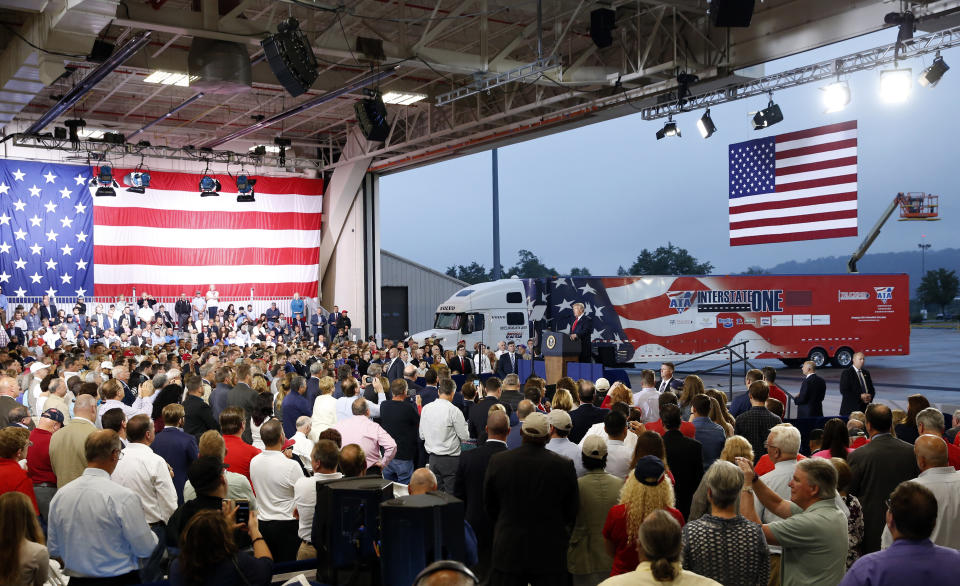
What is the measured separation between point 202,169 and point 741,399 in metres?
24.7

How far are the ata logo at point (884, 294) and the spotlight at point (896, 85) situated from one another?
45.7 feet

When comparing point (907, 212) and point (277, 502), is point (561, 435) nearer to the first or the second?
point (277, 502)

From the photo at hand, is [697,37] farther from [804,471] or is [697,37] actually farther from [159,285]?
[159,285]

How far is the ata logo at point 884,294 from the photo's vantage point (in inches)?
997

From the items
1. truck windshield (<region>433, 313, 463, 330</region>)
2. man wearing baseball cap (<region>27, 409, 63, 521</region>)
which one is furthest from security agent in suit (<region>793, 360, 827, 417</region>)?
truck windshield (<region>433, 313, 463, 330</region>)

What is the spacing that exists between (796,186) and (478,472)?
13268mm

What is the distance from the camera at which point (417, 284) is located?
3556cm

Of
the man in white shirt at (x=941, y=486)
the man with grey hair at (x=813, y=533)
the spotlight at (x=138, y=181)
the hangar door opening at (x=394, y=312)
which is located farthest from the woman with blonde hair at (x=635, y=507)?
the hangar door opening at (x=394, y=312)

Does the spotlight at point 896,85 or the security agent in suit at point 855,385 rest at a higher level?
the spotlight at point 896,85

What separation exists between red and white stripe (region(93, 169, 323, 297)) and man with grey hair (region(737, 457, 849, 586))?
86.3ft

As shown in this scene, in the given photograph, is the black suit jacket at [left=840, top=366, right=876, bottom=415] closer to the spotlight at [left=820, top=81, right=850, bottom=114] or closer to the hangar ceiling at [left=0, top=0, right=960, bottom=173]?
the spotlight at [left=820, top=81, right=850, bottom=114]

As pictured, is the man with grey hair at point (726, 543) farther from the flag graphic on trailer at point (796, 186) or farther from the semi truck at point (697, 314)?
the semi truck at point (697, 314)

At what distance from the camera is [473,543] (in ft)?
13.6

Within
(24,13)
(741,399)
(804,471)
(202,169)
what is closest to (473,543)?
(804,471)
